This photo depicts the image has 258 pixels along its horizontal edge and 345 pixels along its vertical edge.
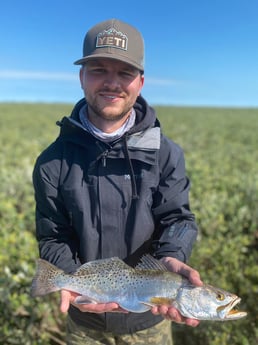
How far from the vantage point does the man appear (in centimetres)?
267

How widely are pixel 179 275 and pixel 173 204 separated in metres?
0.57

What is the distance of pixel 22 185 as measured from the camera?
606 centimetres

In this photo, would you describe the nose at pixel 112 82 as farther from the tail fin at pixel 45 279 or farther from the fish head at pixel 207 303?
the fish head at pixel 207 303

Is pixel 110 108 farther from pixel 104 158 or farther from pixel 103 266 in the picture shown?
pixel 103 266

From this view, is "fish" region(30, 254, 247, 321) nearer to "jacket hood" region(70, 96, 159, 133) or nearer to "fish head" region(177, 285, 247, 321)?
"fish head" region(177, 285, 247, 321)

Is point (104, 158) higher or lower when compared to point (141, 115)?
lower

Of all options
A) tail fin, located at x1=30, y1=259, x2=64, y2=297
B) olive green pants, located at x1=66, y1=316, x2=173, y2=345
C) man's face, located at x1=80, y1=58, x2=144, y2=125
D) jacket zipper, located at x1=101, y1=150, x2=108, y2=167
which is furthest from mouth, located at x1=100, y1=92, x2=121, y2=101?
olive green pants, located at x1=66, y1=316, x2=173, y2=345

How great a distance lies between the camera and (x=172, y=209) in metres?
2.83

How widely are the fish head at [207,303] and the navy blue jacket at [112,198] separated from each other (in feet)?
1.36

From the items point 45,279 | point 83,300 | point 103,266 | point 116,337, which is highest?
point 103,266

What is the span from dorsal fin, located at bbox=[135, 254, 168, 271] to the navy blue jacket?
0.24 meters

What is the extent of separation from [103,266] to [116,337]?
0.78 m

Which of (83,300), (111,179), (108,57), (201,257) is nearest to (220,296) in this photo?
(83,300)

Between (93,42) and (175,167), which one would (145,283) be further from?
(93,42)
